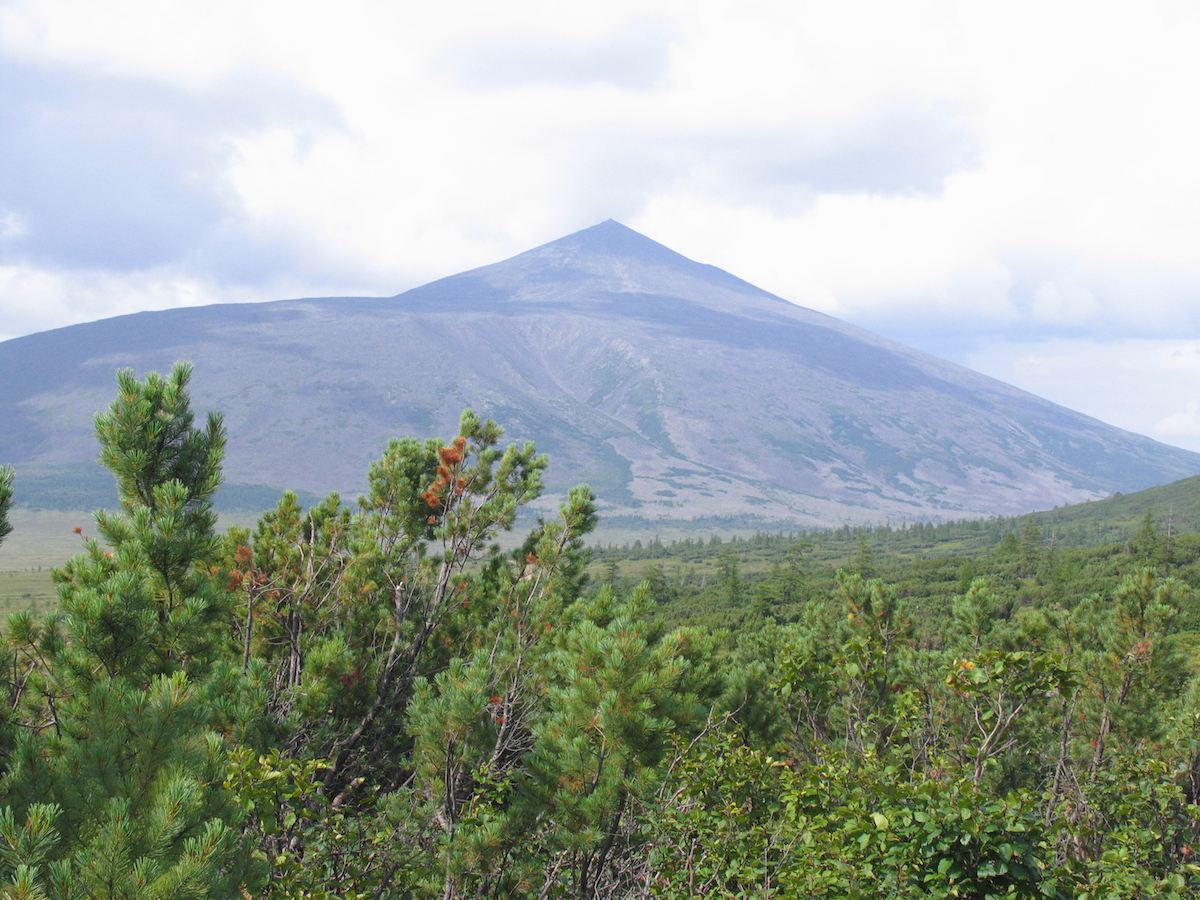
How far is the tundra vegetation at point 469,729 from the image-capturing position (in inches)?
134

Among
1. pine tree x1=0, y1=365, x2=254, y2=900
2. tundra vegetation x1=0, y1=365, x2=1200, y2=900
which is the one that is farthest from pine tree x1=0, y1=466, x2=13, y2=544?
pine tree x1=0, y1=365, x2=254, y2=900

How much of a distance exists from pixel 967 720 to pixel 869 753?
19.7 feet

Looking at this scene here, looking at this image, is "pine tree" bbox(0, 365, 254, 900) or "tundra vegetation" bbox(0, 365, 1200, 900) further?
"tundra vegetation" bbox(0, 365, 1200, 900)

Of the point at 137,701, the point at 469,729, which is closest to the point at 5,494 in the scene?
the point at 137,701

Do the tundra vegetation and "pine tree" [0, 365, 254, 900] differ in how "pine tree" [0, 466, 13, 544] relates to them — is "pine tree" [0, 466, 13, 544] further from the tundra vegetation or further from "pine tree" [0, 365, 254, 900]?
"pine tree" [0, 365, 254, 900]

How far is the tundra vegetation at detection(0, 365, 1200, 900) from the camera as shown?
3.39 m

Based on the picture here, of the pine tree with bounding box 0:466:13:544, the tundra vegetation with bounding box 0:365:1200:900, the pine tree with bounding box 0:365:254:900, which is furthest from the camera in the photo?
the pine tree with bounding box 0:466:13:544

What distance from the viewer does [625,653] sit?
6.30 m

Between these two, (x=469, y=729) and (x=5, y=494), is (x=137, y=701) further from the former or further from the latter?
(x=469, y=729)

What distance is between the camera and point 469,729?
6.33 meters

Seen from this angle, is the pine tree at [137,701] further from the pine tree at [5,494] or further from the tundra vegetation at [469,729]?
the pine tree at [5,494]

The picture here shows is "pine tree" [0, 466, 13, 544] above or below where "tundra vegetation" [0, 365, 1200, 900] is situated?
above

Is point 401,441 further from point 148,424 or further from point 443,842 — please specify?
point 443,842

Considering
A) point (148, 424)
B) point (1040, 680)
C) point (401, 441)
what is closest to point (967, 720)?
point (1040, 680)
